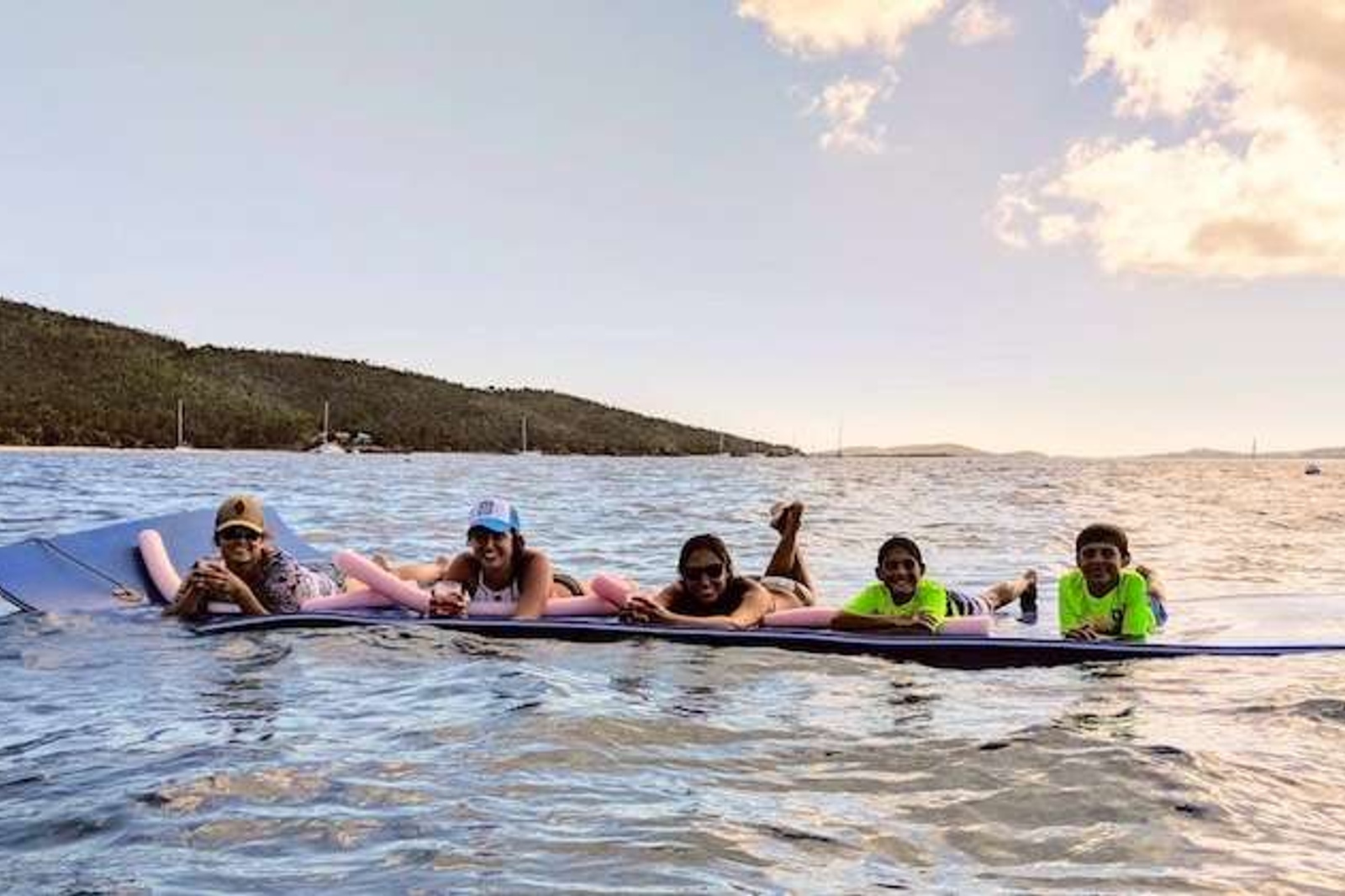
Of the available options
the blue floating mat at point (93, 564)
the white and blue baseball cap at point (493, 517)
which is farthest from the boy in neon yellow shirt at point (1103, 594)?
the blue floating mat at point (93, 564)

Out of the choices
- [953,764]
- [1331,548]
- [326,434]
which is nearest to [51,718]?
[953,764]

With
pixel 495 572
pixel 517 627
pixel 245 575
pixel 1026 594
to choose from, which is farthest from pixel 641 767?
pixel 1026 594

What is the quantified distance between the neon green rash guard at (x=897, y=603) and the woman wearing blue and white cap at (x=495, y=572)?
7.68 ft

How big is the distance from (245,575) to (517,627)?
2.38 metres

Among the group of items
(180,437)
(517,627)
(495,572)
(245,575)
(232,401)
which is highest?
(232,401)

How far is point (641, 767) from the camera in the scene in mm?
6059

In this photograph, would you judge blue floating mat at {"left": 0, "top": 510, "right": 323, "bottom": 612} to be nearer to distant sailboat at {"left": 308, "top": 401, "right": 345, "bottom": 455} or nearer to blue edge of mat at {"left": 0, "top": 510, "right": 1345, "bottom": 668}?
blue edge of mat at {"left": 0, "top": 510, "right": 1345, "bottom": 668}

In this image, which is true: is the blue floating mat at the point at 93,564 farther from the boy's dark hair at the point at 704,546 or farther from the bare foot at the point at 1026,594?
the bare foot at the point at 1026,594

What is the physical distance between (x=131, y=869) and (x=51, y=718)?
2.79 meters

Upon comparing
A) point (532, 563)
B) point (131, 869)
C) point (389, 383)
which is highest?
point (389, 383)

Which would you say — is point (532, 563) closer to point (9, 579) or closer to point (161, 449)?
point (9, 579)

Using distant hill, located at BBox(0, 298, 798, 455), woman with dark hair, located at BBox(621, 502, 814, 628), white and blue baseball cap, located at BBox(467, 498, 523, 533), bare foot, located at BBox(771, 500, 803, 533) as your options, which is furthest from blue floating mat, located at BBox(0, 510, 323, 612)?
distant hill, located at BBox(0, 298, 798, 455)

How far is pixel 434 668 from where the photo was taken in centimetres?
857

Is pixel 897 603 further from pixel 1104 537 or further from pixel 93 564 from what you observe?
pixel 93 564
